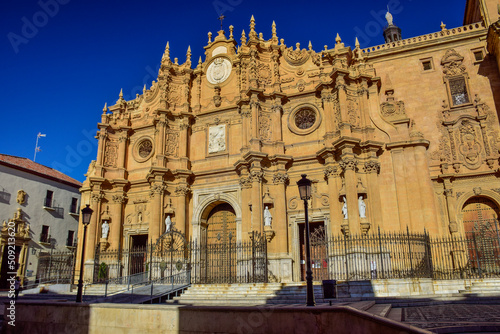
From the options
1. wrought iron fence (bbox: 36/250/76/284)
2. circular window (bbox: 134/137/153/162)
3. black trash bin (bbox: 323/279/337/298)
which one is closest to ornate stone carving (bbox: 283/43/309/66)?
circular window (bbox: 134/137/153/162)

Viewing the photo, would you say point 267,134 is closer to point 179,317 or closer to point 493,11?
point 493,11

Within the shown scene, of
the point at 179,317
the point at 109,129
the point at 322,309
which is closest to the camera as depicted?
the point at 322,309

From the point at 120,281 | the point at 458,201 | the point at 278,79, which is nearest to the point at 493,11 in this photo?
the point at 458,201

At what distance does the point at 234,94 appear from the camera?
2473cm

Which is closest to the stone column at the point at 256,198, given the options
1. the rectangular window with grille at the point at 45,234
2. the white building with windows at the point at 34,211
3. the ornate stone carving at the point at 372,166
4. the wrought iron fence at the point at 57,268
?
the ornate stone carving at the point at 372,166

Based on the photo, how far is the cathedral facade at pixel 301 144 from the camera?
64.7 ft

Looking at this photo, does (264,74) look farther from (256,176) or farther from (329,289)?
(329,289)

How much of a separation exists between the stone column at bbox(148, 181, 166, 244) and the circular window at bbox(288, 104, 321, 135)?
26.8 feet

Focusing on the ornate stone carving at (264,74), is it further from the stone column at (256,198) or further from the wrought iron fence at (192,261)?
the wrought iron fence at (192,261)

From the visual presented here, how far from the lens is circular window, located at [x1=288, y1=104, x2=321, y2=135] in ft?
73.4

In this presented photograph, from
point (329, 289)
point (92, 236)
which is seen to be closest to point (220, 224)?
point (92, 236)

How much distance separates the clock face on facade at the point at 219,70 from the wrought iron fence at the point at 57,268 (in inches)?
515

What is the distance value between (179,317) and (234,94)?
18.0 metres

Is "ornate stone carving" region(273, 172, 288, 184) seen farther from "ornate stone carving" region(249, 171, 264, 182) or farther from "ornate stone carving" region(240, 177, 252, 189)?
"ornate stone carving" region(240, 177, 252, 189)
